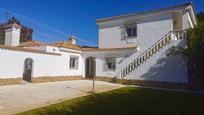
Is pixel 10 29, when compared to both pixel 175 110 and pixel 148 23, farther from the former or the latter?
pixel 175 110

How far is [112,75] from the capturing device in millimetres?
19484

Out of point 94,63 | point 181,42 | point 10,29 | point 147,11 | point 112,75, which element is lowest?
point 112,75

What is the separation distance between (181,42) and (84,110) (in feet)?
33.9

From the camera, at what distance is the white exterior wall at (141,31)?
1812 centimetres

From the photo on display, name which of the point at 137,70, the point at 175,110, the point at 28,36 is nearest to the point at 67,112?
the point at 175,110

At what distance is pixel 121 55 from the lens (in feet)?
62.0

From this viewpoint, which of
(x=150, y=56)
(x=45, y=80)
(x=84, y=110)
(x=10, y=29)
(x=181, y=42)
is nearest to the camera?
(x=84, y=110)

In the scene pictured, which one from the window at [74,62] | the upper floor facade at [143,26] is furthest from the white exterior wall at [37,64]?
the upper floor facade at [143,26]

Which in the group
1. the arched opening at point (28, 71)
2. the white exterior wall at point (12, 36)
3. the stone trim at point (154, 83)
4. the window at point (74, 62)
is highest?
the white exterior wall at point (12, 36)

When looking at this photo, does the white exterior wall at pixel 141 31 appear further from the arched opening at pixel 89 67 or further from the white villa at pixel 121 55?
the arched opening at pixel 89 67

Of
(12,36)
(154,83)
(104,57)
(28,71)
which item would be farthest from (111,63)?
(12,36)

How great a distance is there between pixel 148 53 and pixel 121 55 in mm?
3469

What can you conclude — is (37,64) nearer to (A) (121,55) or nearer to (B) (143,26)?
(A) (121,55)

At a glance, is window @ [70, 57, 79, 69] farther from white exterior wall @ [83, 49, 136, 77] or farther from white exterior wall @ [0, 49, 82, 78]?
white exterior wall @ [83, 49, 136, 77]
